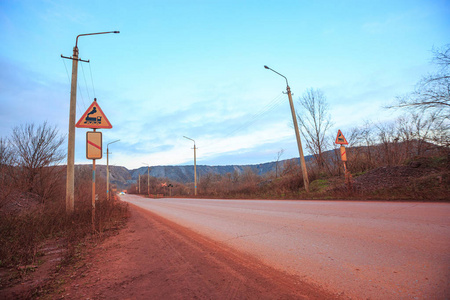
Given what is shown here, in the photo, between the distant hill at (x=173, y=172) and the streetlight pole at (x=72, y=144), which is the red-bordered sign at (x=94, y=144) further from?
the distant hill at (x=173, y=172)

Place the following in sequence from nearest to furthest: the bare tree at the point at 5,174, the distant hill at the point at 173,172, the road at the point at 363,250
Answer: the road at the point at 363,250
the bare tree at the point at 5,174
the distant hill at the point at 173,172

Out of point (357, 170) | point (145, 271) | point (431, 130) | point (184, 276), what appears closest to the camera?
point (184, 276)

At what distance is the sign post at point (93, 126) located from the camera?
6285mm

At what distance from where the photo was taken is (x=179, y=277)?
3004 millimetres

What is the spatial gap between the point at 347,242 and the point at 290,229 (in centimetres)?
156

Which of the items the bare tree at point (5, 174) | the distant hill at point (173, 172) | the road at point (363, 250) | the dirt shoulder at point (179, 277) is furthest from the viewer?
the distant hill at point (173, 172)

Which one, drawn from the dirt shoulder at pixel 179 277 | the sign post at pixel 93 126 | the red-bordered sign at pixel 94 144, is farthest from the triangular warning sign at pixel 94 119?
the dirt shoulder at pixel 179 277

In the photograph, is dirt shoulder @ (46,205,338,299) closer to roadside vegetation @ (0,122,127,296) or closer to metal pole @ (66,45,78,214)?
roadside vegetation @ (0,122,127,296)

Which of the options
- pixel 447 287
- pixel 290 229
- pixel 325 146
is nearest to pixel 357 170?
pixel 325 146

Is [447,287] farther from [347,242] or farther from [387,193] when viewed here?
[387,193]

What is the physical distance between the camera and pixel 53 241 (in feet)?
18.2

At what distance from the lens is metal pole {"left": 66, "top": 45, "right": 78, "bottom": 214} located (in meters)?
8.07

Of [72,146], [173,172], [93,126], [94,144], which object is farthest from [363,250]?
[173,172]

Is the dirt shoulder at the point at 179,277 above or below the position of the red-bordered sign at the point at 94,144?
below
